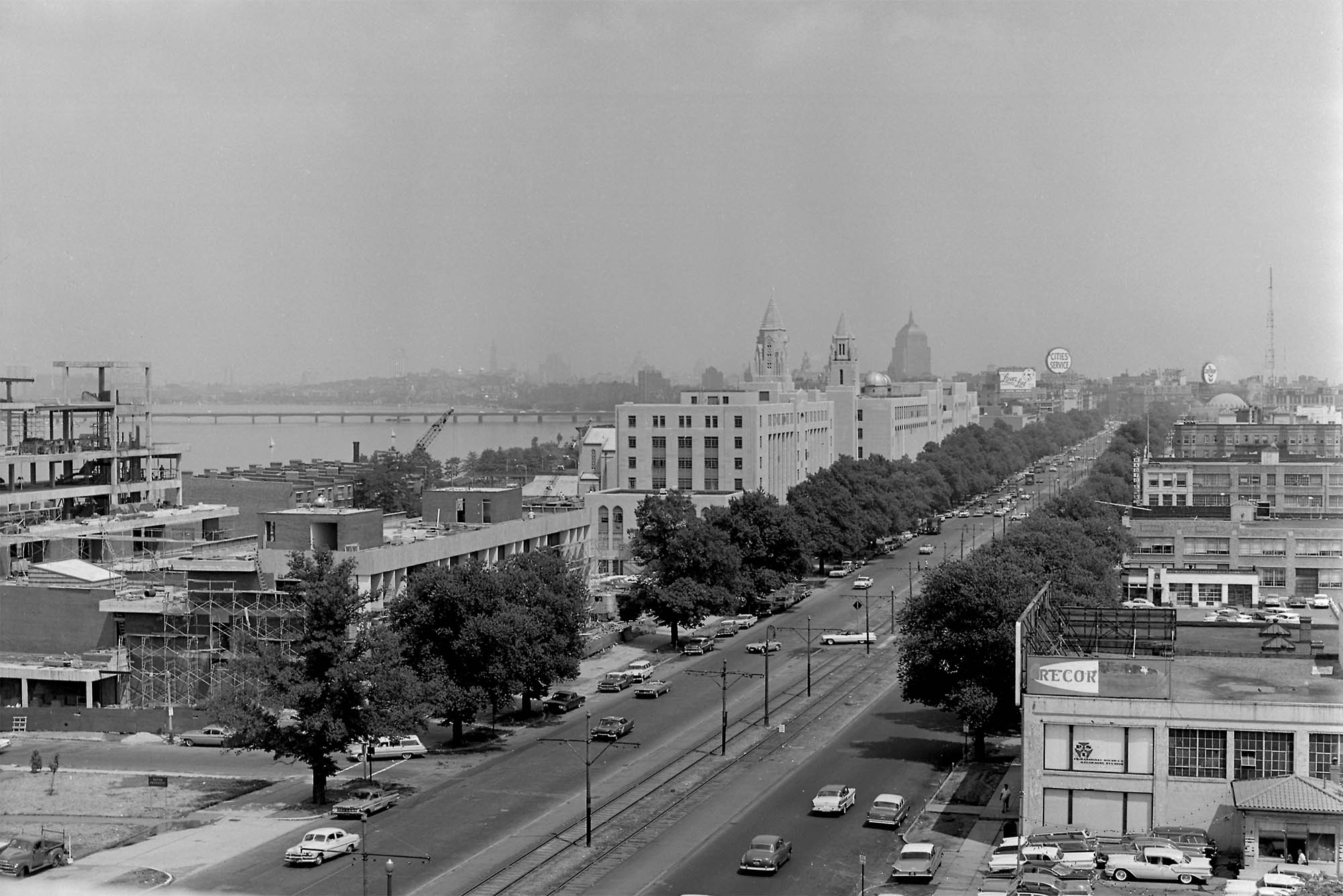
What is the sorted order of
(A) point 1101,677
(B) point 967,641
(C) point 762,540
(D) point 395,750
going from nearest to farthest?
1. (A) point 1101,677
2. (B) point 967,641
3. (D) point 395,750
4. (C) point 762,540

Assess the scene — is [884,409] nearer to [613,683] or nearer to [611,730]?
[613,683]

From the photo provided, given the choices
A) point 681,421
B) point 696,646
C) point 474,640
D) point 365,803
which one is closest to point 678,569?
point 696,646

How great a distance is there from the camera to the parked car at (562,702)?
2764 cm

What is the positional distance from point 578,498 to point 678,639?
16.4 meters

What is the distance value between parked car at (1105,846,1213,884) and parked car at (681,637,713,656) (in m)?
17.5

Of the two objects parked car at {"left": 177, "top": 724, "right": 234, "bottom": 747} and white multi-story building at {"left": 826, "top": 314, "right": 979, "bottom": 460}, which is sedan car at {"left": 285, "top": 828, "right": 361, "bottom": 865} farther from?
white multi-story building at {"left": 826, "top": 314, "right": 979, "bottom": 460}

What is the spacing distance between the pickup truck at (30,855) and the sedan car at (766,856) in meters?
8.23

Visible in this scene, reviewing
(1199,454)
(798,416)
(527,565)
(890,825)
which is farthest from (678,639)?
(1199,454)

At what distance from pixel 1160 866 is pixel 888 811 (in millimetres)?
4009

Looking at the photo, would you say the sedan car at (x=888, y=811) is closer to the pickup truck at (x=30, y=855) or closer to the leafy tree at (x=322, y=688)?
the leafy tree at (x=322, y=688)

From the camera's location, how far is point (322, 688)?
21125 mm

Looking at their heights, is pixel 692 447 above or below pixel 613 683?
above

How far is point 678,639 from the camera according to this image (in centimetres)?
3553

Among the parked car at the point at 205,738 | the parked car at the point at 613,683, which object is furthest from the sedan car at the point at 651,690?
the parked car at the point at 205,738
